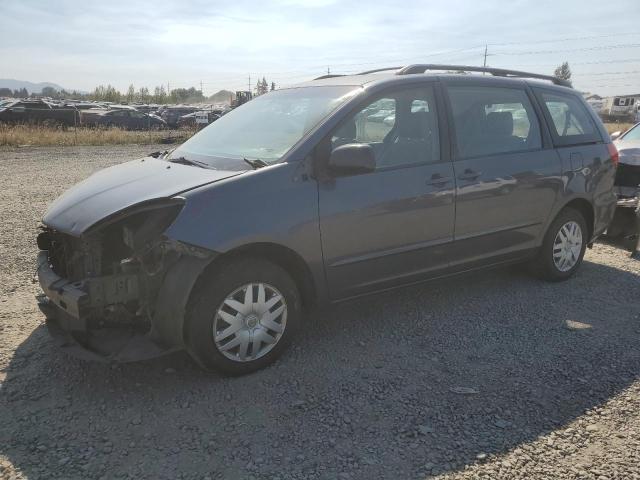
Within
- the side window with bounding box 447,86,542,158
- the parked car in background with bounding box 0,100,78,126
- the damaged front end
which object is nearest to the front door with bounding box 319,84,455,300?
the side window with bounding box 447,86,542,158

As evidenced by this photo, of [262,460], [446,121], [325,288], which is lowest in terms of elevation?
[262,460]

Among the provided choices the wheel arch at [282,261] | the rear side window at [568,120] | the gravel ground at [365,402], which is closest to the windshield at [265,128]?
the wheel arch at [282,261]

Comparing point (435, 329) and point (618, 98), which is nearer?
point (435, 329)

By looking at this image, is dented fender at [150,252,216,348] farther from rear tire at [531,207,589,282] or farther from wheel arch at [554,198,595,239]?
wheel arch at [554,198,595,239]

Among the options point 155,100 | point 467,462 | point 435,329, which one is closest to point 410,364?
point 435,329

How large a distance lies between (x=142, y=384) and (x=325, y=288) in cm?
131

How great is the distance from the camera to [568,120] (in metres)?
5.11

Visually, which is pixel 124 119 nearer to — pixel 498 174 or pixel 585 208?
pixel 585 208

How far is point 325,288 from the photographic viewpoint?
359 centimetres

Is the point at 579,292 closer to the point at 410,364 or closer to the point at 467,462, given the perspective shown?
the point at 410,364

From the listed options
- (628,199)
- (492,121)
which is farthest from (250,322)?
(628,199)

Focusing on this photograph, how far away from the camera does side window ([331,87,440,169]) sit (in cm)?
379

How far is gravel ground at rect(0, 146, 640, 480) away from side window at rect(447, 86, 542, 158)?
1.36 metres

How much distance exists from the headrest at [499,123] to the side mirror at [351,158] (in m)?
1.52
